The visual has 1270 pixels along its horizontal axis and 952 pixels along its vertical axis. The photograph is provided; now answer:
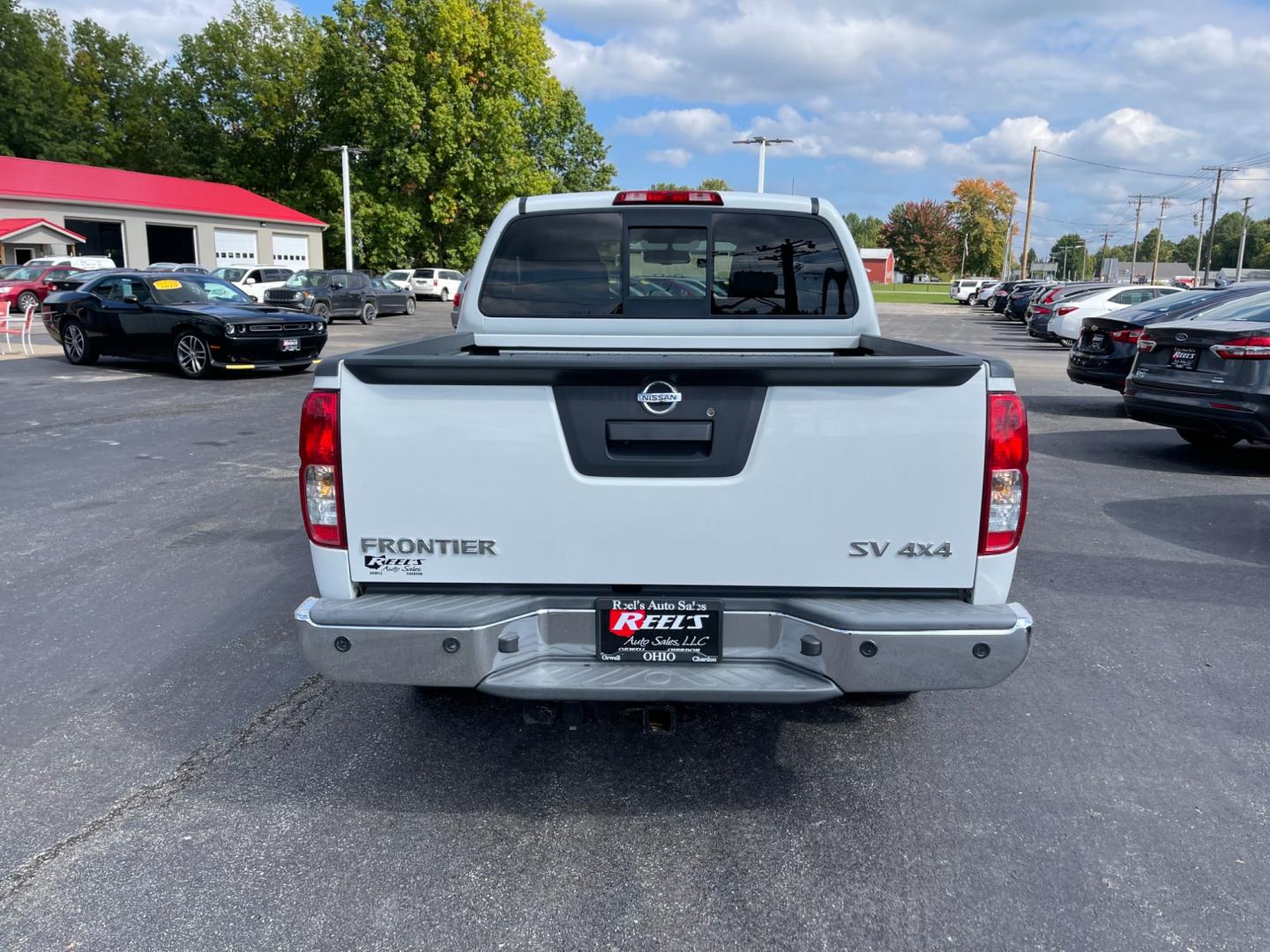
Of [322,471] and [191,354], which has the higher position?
[322,471]

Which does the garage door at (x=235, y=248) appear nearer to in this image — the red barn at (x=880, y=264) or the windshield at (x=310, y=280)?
the windshield at (x=310, y=280)

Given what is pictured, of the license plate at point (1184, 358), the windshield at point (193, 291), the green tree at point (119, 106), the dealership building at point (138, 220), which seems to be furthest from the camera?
the green tree at point (119, 106)

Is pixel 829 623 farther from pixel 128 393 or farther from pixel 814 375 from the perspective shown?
pixel 128 393

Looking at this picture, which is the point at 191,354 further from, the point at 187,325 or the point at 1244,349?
the point at 1244,349

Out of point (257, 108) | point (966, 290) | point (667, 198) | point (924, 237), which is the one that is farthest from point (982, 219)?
point (667, 198)

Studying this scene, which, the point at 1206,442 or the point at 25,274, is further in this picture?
the point at 25,274

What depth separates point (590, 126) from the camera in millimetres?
59469

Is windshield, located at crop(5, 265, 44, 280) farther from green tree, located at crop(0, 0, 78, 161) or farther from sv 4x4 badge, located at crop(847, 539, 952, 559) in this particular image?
sv 4x4 badge, located at crop(847, 539, 952, 559)

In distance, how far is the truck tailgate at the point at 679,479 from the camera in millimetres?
2887

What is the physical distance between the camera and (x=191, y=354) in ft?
51.3

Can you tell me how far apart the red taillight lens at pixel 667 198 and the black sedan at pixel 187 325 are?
40.5 feet

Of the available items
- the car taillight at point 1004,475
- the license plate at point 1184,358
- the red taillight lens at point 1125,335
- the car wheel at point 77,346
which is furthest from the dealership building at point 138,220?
the car taillight at point 1004,475

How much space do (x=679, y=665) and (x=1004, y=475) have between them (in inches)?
45.0

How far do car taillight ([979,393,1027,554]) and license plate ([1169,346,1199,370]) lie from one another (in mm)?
7369
